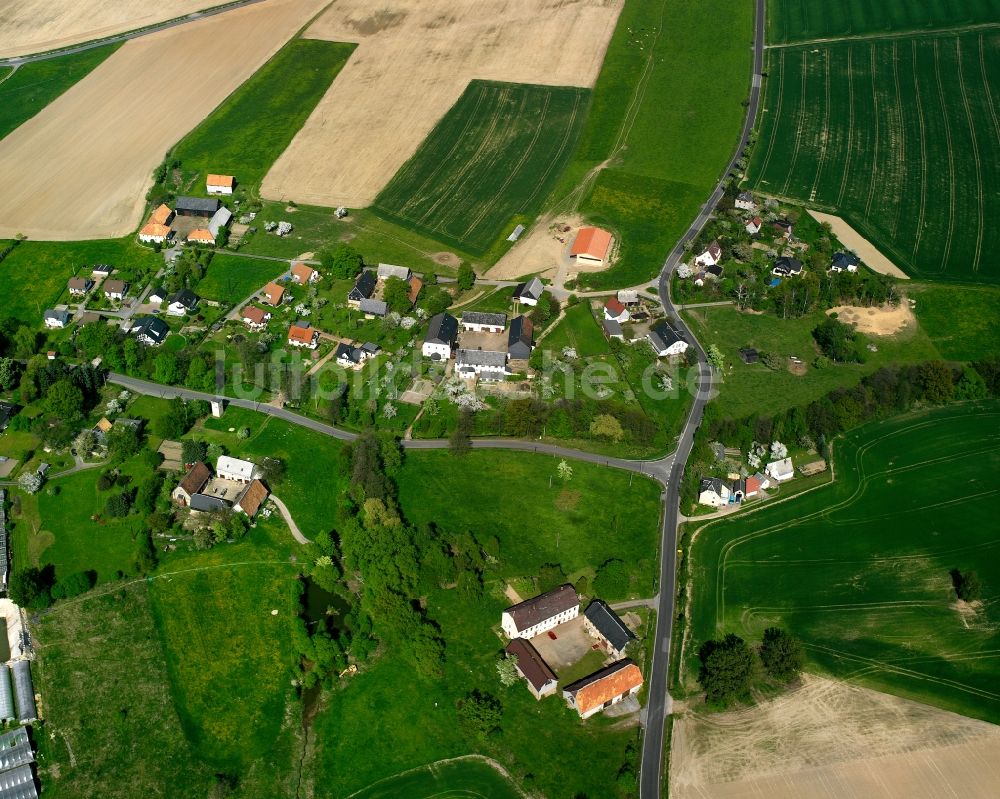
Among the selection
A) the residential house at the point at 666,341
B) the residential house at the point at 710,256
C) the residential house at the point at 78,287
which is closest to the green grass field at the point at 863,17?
the residential house at the point at 710,256

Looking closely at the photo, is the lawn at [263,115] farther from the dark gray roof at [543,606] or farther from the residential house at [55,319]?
the dark gray roof at [543,606]

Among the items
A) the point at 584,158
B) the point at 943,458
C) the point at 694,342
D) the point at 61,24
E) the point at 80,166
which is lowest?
the point at 943,458

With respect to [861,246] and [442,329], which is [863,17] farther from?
[442,329]

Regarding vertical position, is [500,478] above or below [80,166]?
below

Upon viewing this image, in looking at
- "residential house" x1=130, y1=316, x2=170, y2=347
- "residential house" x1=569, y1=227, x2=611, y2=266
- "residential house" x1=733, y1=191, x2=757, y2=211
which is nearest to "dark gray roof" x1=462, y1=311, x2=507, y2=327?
"residential house" x1=569, y1=227, x2=611, y2=266

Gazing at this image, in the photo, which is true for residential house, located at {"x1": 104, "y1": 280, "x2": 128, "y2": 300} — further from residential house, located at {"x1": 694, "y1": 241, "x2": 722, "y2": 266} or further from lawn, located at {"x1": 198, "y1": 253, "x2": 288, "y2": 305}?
residential house, located at {"x1": 694, "y1": 241, "x2": 722, "y2": 266}

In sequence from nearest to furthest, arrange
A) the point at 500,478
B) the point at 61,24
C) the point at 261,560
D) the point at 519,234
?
1. the point at 261,560
2. the point at 500,478
3. the point at 519,234
4. the point at 61,24

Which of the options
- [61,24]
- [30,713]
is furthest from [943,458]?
[61,24]

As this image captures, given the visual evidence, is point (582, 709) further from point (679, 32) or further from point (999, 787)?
point (679, 32)
